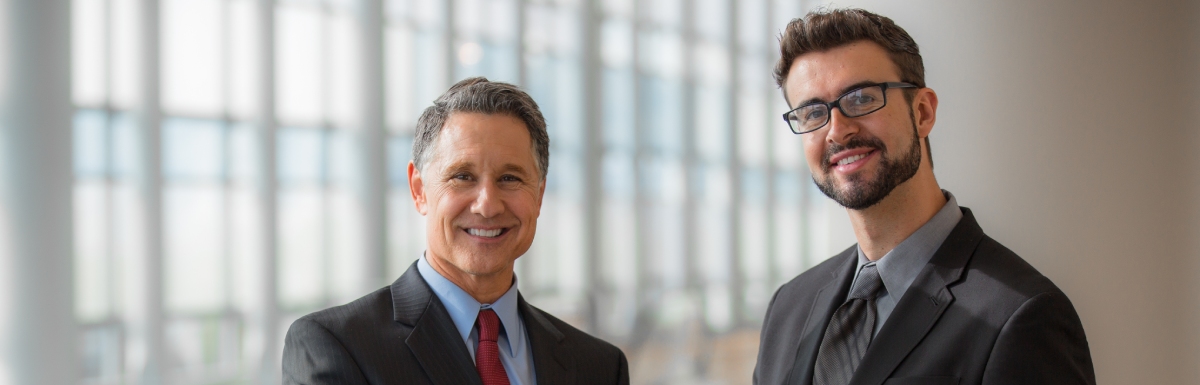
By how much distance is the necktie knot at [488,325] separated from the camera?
1.92 m

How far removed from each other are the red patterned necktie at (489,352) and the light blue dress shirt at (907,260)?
908 mm

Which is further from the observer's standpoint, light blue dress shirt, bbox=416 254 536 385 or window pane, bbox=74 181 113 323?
window pane, bbox=74 181 113 323

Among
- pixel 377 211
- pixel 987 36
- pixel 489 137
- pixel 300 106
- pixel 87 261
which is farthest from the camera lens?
pixel 987 36

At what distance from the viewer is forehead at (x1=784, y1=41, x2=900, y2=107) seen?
6.85ft

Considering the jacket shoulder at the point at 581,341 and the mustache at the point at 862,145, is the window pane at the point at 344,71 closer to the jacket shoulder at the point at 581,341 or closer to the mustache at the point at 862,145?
the jacket shoulder at the point at 581,341

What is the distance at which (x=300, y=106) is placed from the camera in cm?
294

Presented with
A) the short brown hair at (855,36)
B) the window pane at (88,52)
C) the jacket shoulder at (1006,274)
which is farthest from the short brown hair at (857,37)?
the window pane at (88,52)

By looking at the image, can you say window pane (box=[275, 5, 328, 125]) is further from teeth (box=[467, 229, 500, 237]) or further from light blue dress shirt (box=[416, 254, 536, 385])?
teeth (box=[467, 229, 500, 237])

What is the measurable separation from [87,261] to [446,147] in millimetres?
1299

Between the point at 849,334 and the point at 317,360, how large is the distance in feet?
4.14

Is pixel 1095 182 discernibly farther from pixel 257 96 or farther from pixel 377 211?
pixel 257 96

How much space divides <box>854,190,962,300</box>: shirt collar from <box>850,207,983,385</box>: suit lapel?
3 cm

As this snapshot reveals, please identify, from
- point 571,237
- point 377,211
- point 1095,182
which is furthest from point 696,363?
point 1095,182

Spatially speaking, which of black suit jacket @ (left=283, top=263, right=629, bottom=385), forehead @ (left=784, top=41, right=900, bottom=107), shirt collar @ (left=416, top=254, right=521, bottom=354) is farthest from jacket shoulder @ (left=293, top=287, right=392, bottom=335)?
forehead @ (left=784, top=41, right=900, bottom=107)
